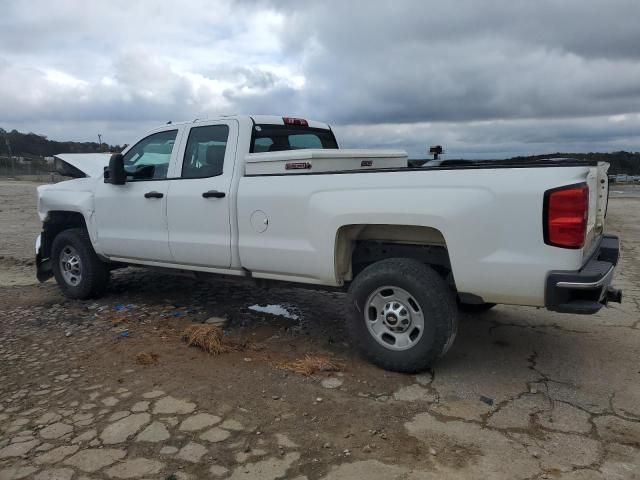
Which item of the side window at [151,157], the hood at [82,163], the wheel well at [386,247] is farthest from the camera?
the hood at [82,163]

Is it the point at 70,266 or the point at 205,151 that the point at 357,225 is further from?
the point at 70,266

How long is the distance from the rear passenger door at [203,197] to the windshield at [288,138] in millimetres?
229

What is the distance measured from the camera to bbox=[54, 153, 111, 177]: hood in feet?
20.7

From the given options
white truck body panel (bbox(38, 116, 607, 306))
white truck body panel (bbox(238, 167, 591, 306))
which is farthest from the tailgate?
white truck body panel (bbox(238, 167, 591, 306))

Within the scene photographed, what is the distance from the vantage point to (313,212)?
4254 mm

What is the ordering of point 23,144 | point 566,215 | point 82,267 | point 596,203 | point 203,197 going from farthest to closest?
1. point 23,144
2. point 82,267
3. point 203,197
4. point 596,203
5. point 566,215

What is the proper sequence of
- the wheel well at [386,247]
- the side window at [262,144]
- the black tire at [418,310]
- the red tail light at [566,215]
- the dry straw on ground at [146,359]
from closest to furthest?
the red tail light at [566,215]
the black tire at [418,310]
the wheel well at [386,247]
the dry straw on ground at [146,359]
the side window at [262,144]

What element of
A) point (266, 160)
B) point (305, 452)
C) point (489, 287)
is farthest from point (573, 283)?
point (266, 160)

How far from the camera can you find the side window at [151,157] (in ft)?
18.1

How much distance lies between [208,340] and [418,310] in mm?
1869

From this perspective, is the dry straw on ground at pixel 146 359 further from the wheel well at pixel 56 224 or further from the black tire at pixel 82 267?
the wheel well at pixel 56 224

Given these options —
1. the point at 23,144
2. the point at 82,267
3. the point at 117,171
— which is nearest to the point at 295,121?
the point at 117,171

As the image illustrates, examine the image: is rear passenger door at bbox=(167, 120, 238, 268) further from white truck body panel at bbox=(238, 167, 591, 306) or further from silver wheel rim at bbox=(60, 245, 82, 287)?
silver wheel rim at bbox=(60, 245, 82, 287)

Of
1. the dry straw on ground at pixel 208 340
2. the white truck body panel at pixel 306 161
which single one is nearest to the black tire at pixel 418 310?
the white truck body panel at pixel 306 161
